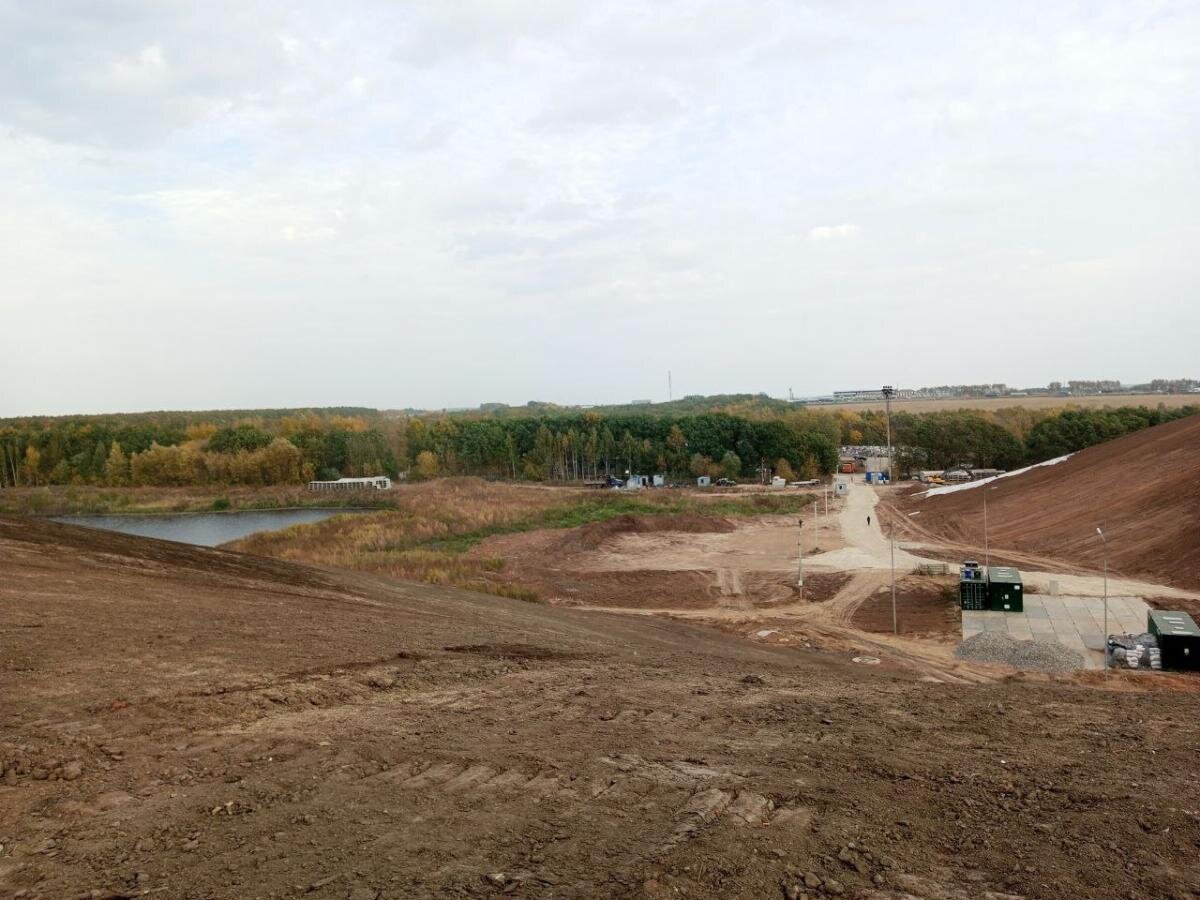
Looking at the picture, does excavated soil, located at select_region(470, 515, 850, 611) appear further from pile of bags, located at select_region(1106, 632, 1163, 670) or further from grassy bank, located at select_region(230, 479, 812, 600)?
pile of bags, located at select_region(1106, 632, 1163, 670)

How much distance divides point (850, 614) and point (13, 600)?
21818mm

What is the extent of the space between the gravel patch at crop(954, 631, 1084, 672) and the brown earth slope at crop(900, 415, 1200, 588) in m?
11.2

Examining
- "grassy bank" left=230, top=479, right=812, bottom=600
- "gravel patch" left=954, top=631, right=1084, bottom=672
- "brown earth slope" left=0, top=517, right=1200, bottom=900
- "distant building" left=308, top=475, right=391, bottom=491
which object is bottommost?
"gravel patch" left=954, top=631, right=1084, bottom=672

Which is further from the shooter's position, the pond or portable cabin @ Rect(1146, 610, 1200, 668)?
the pond

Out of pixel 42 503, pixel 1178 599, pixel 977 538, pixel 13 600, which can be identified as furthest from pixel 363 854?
pixel 42 503

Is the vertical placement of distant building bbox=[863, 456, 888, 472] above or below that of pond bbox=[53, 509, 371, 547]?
above

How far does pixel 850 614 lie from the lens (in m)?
25.4

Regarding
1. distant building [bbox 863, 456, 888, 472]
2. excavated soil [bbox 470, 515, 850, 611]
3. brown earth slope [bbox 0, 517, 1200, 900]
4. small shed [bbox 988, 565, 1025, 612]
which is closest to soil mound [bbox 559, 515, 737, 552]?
excavated soil [bbox 470, 515, 850, 611]

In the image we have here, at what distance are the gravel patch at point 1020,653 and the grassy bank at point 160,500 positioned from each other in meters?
53.2

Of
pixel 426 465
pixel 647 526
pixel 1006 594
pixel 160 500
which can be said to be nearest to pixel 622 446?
pixel 426 465

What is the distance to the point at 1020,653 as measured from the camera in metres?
18.7

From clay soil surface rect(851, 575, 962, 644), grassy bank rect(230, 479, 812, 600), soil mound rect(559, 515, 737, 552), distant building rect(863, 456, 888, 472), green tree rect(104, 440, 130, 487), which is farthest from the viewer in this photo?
green tree rect(104, 440, 130, 487)

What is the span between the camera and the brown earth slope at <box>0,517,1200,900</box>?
5.41 metres

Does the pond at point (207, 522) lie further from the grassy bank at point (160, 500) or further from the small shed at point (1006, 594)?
the small shed at point (1006, 594)
